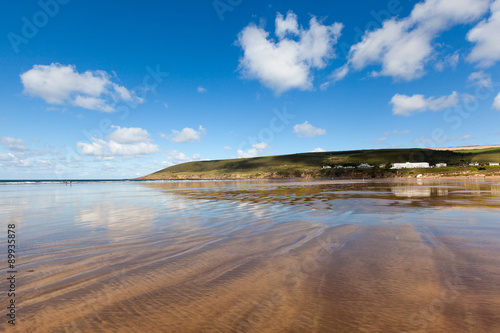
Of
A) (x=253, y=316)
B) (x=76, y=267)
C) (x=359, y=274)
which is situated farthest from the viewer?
(x=76, y=267)

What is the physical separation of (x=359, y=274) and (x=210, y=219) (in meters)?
10.2

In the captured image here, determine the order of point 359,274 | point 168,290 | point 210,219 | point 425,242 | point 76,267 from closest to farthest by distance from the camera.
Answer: point 168,290, point 359,274, point 76,267, point 425,242, point 210,219

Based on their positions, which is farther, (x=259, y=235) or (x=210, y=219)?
(x=210, y=219)

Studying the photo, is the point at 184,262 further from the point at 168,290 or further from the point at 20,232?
the point at 20,232

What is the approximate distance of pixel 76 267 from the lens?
23.7ft

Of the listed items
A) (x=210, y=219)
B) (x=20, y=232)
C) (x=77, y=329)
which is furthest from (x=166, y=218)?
(x=77, y=329)

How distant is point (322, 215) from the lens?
51.8 feet

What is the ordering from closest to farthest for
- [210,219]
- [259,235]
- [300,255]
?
[300,255] < [259,235] < [210,219]

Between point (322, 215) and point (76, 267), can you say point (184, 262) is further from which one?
point (322, 215)

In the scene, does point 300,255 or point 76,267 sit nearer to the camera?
point 76,267

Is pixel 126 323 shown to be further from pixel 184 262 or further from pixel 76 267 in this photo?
pixel 76 267

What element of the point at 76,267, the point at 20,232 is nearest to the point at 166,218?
the point at 20,232

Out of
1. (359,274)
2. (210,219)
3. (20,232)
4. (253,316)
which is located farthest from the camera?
(210,219)

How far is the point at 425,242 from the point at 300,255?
16.9 ft
